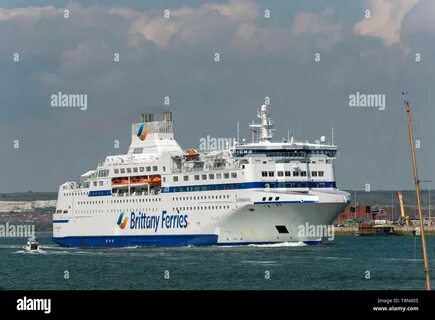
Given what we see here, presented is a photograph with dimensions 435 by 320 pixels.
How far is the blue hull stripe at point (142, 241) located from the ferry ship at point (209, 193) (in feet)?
0.23

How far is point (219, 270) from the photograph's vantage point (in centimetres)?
5222

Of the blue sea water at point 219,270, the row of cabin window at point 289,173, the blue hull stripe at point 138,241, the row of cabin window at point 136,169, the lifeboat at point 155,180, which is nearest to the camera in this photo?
the blue sea water at point 219,270

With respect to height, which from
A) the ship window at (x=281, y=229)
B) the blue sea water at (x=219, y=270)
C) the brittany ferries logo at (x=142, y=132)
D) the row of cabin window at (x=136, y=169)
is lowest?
the blue sea water at (x=219, y=270)

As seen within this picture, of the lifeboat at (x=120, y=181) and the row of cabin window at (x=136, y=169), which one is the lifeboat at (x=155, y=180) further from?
the lifeboat at (x=120, y=181)

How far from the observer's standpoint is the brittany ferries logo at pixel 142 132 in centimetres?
8325

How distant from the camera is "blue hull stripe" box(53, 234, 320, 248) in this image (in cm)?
7050

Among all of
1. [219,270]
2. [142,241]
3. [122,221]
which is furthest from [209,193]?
[219,270]

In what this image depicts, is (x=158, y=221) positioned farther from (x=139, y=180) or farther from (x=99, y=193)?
(x=99, y=193)

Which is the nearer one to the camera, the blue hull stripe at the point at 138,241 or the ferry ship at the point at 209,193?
the ferry ship at the point at 209,193

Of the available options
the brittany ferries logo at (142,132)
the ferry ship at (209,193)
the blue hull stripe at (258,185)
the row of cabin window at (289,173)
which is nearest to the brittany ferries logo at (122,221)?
the ferry ship at (209,193)

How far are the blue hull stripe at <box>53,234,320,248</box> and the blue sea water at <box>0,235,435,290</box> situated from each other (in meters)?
0.69

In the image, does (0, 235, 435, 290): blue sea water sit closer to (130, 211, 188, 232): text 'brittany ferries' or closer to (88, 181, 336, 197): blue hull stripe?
(130, 211, 188, 232): text 'brittany ferries'
